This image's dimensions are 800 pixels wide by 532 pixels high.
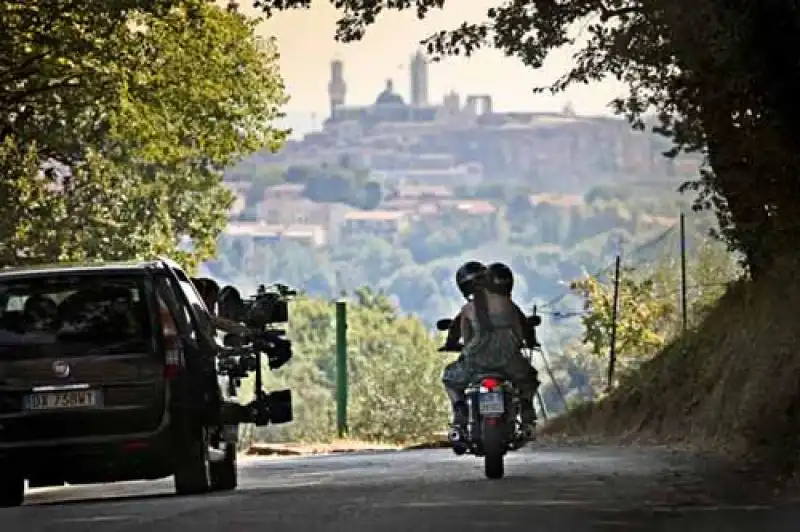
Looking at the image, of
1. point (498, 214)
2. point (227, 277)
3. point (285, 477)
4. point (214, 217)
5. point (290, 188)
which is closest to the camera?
point (285, 477)

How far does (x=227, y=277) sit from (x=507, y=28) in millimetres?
126609

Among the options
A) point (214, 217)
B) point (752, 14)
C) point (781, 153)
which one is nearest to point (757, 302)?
point (781, 153)

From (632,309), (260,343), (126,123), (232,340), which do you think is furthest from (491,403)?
(632,309)

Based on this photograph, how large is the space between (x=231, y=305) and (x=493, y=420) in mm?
4027

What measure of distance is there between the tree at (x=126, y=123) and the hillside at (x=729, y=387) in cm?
990

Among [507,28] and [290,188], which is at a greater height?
[290,188]

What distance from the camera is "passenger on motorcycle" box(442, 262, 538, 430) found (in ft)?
59.2

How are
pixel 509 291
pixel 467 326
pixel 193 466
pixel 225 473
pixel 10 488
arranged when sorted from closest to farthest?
1. pixel 10 488
2. pixel 193 466
3. pixel 225 473
4. pixel 467 326
5. pixel 509 291

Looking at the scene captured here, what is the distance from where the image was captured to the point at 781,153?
19281 millimetres

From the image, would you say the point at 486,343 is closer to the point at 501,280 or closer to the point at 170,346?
the point at 501,280

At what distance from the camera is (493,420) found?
1733 cm

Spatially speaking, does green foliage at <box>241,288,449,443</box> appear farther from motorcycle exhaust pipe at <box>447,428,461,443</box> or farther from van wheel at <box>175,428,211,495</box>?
van wheel at <box>175,428,211,495</box>

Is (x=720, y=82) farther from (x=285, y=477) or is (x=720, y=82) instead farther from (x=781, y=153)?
(x=285, y=477)

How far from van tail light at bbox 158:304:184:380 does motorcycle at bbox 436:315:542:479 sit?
3219 millimetres
